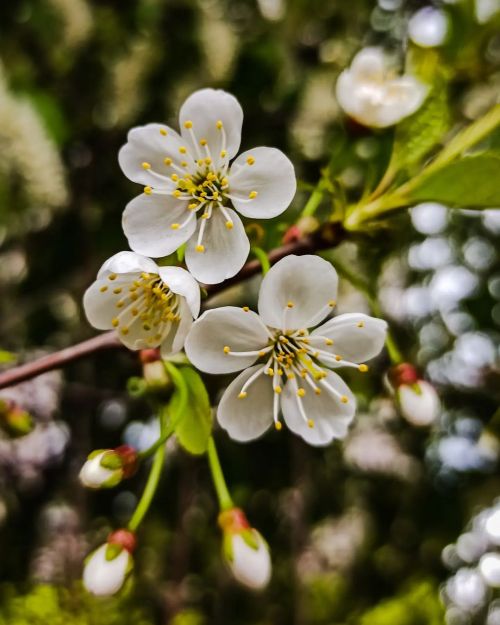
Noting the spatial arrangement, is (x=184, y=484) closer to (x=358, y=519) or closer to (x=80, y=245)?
(x=80, y=245)

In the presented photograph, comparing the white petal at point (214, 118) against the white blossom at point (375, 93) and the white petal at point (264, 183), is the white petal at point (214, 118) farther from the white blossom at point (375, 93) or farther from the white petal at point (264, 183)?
the white blossom at point (375, 93)

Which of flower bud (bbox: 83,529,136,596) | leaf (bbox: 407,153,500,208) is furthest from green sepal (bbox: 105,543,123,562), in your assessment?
leaf (bbox: 407,153,500,208)

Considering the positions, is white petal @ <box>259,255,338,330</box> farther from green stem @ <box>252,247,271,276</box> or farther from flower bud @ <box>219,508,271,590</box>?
flower bud @ <box>219,508,271,590</box>

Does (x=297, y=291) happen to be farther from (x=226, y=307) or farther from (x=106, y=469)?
(x=106, y=469)

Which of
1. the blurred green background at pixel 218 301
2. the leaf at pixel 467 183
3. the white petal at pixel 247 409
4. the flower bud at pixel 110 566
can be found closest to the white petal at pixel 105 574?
the flower bud at pixel 110 566

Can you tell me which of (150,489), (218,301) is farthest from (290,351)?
(218,301)
